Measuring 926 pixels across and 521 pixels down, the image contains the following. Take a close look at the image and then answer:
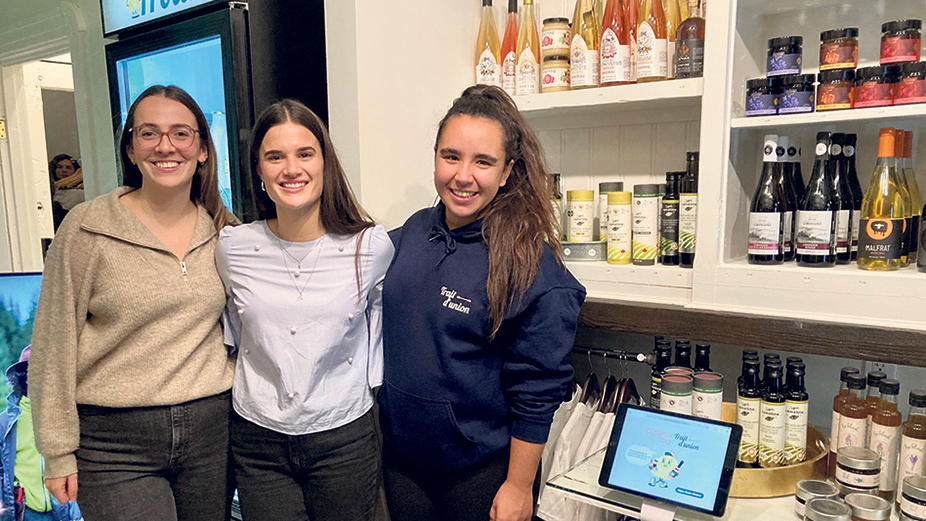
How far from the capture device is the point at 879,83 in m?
1.45

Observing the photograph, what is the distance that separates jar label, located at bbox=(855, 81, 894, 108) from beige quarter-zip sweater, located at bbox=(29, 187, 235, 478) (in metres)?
1.61

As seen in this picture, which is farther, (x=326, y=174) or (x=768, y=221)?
(x=768, y=221)

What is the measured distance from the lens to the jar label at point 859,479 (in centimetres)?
138

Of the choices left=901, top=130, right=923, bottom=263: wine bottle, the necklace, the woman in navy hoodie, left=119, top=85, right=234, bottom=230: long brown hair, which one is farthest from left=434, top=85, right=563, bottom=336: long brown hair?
left=901, top=130, right=923, bottom=263: wine bottle

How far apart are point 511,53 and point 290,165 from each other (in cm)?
100

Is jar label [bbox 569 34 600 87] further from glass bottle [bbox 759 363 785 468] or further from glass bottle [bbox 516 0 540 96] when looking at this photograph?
glass bottle [bbox 759 363 785 468]

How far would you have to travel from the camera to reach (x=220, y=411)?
1.43m

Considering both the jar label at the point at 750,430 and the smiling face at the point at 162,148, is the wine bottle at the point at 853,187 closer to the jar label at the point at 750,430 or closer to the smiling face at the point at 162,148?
the jar label at the point at 750,430

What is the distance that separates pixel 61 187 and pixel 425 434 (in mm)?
3247

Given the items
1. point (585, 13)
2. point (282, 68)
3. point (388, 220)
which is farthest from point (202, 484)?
point (585, 13)

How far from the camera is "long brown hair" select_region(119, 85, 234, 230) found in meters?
1.45

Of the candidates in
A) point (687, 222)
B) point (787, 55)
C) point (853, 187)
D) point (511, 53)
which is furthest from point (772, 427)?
point (511, 53)

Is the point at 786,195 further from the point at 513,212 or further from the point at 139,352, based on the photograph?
the point at 139,352

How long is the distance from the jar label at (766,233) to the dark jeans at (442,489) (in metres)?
0.84
